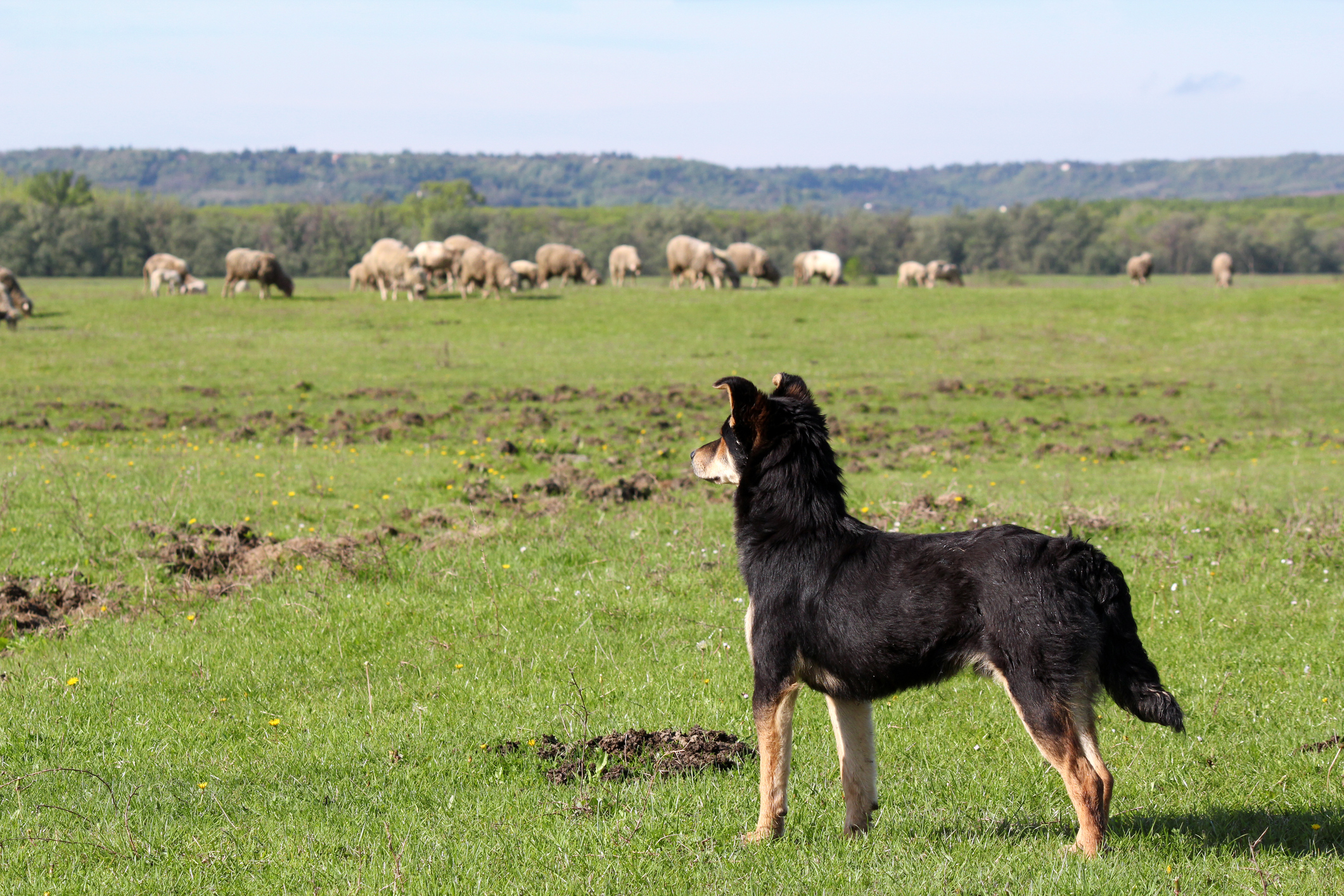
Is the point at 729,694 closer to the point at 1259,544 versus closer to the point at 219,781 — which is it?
the point at 219,781

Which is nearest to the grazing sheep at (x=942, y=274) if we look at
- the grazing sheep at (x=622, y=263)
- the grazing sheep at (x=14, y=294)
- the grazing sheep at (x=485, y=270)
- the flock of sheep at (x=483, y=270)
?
the flock of sheep at (x=483, y=270)

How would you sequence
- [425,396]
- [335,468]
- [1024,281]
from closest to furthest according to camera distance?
[335,468] → [425,396] → [1024,281]

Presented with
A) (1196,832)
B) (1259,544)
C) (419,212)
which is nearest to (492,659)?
(1196,832)

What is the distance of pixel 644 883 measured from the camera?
15.7ft

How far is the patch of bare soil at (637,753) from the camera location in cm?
618

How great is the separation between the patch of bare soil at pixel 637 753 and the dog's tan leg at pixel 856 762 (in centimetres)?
109

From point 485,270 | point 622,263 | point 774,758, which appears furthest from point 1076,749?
point 622,263

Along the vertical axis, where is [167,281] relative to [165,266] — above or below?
below

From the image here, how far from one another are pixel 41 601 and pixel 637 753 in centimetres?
623

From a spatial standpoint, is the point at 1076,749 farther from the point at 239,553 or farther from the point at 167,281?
the point at 167,281

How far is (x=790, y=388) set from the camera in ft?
18.2

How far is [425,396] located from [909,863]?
80.2 feet

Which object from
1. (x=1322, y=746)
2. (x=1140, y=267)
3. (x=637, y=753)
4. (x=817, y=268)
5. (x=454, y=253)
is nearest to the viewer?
(x=637, y=753)

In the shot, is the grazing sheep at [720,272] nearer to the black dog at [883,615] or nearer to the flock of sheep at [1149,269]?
the flock of sheep at [1149,269]
